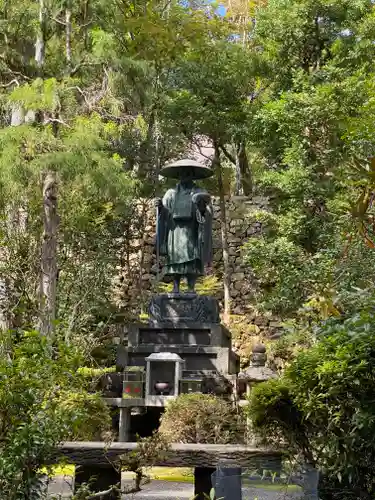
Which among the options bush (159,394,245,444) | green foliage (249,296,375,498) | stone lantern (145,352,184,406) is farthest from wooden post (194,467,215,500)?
stone lantern (145,352,184,406)

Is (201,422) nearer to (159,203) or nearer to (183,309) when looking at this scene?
(183,309)

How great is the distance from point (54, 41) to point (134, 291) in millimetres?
5304

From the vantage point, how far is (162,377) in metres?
8.41

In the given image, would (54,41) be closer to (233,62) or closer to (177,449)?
(233,62)

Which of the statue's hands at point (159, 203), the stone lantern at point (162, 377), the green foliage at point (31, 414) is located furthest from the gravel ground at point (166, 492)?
the statue's hands at point (159, 203)

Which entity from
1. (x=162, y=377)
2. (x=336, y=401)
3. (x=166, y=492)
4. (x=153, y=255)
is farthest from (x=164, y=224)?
(x=336, y=401)

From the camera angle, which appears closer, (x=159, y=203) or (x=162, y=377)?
(x=162, y=377)

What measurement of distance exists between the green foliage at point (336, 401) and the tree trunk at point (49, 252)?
515cm

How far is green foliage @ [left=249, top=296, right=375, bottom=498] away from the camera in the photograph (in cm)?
319

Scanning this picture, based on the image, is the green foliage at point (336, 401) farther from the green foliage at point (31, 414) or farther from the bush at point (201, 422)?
the bush at point (201, 422)

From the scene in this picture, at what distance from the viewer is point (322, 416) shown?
3365 millimetres

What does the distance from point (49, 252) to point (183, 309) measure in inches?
71.4

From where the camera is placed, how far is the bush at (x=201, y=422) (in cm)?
696

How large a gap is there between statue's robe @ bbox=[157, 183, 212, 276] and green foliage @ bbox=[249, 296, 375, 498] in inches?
227
